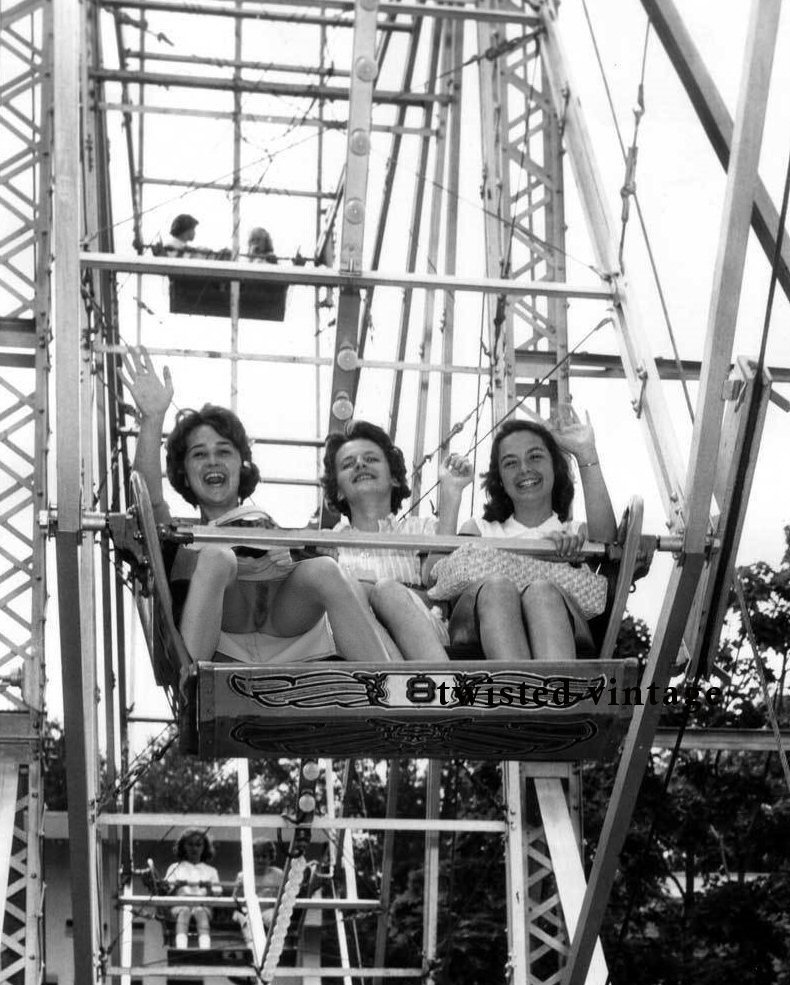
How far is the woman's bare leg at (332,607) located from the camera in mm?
4316

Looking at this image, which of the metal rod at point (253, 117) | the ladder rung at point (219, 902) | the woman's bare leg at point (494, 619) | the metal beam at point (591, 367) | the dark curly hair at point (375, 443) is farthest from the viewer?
the metal rod at point (253, 117)

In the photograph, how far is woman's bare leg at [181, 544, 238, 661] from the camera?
430 centimetres

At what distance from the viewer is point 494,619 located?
438 centimetres

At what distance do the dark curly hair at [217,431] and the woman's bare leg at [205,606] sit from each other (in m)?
0.44

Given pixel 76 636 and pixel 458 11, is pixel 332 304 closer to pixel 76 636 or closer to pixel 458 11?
pixel 458 11

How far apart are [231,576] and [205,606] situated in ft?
0.49

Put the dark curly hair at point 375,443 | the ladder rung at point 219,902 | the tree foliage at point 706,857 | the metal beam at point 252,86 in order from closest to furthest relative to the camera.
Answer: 1. the dark curly hair at point 375,443
2. the ladder rung at point 219,902
3. the metal beam at point 252,86
4. the tree foliage at point 706,857

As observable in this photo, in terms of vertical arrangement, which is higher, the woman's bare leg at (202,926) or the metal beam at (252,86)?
the metal beam at (252,86)

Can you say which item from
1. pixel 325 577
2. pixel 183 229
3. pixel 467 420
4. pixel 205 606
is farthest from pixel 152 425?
pixel 183 229

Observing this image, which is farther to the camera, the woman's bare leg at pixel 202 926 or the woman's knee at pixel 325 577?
the woman's bare leg at pixel 202 926

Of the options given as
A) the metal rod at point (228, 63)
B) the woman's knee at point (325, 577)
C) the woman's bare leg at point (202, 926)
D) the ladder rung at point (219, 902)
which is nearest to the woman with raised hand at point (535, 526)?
the woman's knee at point (325, 577)

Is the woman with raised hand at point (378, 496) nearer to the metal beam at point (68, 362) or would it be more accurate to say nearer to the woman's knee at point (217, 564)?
the woman's knee at point (217, 564)

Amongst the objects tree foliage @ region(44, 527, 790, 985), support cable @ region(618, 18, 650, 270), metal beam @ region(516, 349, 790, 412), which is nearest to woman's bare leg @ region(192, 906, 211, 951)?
tree foliage @ region(44, 527, 790, 985)

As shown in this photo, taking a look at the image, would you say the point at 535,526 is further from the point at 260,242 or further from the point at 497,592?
the point at 260,242
